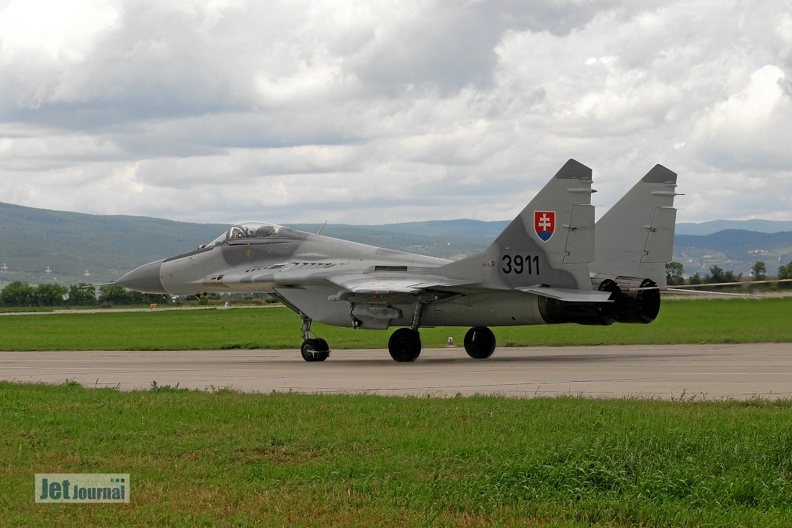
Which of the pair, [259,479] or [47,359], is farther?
[47,359]

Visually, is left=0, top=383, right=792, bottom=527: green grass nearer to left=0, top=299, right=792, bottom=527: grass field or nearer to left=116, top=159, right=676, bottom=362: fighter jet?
left=0, top=299, right=792, bottom=527: grass field

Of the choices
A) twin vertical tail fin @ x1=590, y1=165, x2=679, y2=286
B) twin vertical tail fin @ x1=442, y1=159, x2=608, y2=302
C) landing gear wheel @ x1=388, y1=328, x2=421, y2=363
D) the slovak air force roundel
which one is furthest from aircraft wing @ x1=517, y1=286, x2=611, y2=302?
twin vertical tail fin @ x1=590, y1=165, x2=679, y2=286

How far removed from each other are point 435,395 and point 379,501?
703cm

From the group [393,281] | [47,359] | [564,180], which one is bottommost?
[47,359]

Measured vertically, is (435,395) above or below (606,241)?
below

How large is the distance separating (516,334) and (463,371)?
13.8 m

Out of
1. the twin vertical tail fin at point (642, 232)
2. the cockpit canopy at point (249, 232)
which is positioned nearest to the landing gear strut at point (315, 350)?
the cockpit canopy at point (249, 232)

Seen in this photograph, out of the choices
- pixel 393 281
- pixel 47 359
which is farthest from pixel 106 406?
pixel 47 359

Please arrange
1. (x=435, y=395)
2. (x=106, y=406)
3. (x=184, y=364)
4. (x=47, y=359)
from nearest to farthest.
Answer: (x=106, y=406)
(x=435, y=395)
(x=184, y=364)
(x=47, y=359)

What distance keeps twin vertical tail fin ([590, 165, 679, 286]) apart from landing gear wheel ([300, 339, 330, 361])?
671 centimetres

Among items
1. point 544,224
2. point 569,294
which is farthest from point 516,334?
point 569,294

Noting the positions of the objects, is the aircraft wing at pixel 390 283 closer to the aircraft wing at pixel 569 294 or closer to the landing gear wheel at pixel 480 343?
the aircraft wing at pixel 569 294

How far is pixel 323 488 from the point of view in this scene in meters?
8.18

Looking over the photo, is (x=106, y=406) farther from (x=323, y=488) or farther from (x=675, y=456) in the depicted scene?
(x=675, y=456)
